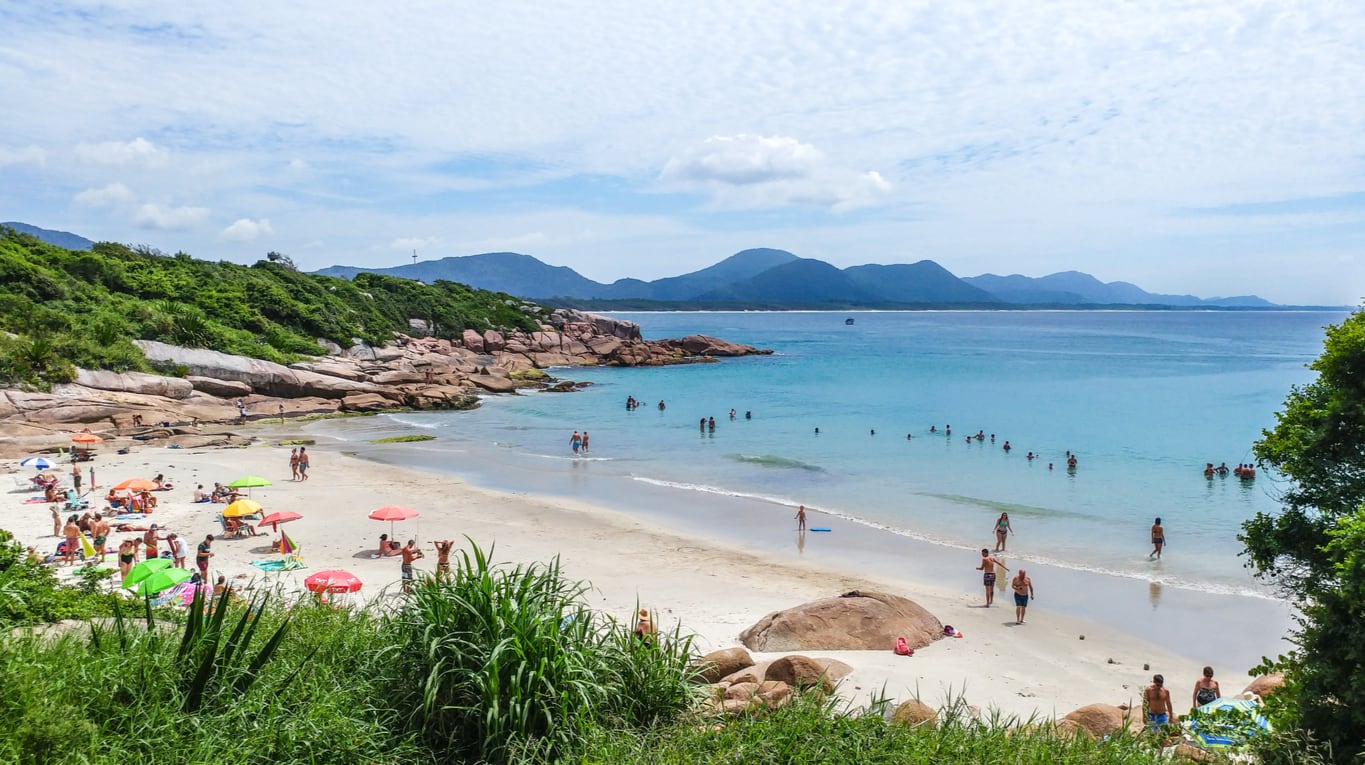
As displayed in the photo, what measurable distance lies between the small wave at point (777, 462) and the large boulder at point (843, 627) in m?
19.2

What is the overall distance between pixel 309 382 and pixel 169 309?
1013 cm

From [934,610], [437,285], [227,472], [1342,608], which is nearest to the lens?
[1342,608]

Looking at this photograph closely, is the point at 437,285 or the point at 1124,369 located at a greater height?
the point at 437,285

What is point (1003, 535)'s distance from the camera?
22.6 metres

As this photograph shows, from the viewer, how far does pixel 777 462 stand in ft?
119

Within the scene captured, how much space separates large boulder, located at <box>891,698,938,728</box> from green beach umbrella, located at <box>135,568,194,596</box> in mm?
11844

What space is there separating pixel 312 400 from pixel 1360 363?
4726cm

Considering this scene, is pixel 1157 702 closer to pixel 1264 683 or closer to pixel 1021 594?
pixel 1264 683

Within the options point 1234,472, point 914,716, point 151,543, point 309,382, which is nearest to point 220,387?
point 309,382

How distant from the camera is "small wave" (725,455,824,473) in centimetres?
3499

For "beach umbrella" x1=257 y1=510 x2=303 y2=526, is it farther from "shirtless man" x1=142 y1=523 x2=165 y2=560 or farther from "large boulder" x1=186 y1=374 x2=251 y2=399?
"large boulder" x1=186 y1=374 x2=251 y2=399

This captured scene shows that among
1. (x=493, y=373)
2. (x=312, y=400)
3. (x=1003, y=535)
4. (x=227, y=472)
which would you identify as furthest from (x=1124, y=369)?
(x=227, y=472)

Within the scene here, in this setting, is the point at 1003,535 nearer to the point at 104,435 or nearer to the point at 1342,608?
the point at 1342,608

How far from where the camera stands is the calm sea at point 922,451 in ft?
82.3
